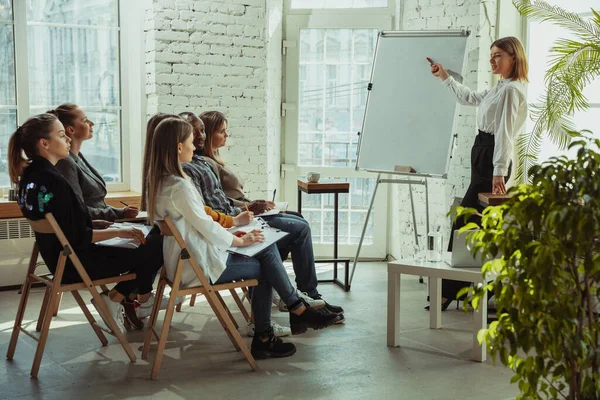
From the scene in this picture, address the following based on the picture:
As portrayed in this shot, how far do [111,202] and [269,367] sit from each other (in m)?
2.40

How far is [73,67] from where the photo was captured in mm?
5859

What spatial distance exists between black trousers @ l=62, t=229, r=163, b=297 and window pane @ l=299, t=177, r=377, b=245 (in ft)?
7.80

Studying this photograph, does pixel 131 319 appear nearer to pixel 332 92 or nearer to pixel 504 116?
pixel 504 116

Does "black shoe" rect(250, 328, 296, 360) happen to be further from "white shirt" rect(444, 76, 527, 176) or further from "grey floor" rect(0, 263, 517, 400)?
"white shirt" rect(444, 76, 527, 176)

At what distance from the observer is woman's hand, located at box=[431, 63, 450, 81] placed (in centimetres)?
521

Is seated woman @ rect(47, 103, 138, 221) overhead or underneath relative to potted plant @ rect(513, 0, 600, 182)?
underneath

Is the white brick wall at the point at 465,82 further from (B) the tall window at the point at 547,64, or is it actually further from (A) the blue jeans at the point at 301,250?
(A) the blue jeans at the point at 301,250

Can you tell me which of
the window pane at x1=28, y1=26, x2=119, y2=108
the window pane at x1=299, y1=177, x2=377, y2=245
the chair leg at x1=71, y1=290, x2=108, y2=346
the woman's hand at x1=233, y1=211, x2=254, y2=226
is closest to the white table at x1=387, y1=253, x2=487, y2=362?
the woman's hand at x1=233, y1=211, x2=254, y2=226

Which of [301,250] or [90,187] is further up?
[90,187]

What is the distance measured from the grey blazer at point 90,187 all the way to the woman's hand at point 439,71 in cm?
234

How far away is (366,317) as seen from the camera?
4711 millimetres

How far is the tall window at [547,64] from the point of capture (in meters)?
5.05

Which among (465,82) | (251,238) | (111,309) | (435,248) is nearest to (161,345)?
(111,309)

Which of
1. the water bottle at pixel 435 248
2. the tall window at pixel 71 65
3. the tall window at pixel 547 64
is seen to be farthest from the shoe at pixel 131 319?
the tall window at pixel 547 64
